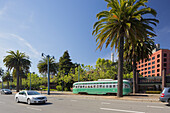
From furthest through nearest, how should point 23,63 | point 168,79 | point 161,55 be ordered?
point 161,55 < point 23,63 < point 168,79

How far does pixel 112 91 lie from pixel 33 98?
1715 cm

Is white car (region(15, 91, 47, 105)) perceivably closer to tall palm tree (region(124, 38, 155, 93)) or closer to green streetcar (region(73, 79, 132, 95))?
green streetcar (region(73, 79, 132, 95))

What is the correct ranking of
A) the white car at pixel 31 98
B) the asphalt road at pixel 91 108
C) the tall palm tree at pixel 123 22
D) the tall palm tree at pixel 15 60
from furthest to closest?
the tall palm tree at pixel 15 60
the tall palm tree at pixel 123 22
the white car at pixel 31 98
the asphalt road at pixel 91 108

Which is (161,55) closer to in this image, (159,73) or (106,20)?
(159,73)

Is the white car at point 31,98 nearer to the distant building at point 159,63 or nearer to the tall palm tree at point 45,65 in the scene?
the tall palm tree at point 45,65

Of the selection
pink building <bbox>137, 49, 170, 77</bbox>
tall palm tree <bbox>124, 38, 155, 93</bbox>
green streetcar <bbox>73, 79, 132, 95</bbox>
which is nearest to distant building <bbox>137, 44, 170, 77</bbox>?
pink building <bbox>137, 49, 170, 77</bbox>

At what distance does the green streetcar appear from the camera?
30.0m

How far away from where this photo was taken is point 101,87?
3219 centimetres

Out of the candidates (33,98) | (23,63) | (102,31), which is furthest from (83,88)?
(23,63)

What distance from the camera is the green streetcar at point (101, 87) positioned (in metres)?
30.0

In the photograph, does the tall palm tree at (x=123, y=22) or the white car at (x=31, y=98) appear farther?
the tall palm tree at (x=123, y=22)

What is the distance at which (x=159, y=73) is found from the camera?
310 feet

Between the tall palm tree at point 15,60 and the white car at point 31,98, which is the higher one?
the tall palm tree at point 15,60

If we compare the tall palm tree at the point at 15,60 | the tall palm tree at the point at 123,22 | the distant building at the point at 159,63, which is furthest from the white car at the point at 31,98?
the distant building at the point at 159,63
